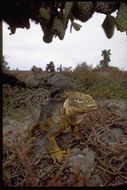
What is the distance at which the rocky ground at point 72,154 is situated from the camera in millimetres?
1165

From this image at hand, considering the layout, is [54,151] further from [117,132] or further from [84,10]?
[84,10]

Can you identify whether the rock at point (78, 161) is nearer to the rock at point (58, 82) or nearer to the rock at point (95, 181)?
the rock at point (95, 181)

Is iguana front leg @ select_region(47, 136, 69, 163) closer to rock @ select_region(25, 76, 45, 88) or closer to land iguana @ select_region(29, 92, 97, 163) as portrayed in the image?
land iguana @ select_region(29, 92, 97, 163)

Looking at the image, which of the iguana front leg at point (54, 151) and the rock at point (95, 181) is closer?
the rock at point (95, 181)

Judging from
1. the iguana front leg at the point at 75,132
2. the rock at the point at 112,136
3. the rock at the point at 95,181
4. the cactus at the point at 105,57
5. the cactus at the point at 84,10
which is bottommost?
the rock at the point at 95,181

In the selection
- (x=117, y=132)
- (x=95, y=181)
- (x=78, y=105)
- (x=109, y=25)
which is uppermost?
(x=109, y=25)

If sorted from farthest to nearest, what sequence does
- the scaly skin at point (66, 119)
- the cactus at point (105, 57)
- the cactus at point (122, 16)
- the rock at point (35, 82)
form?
the cactus at point (105, 57), the rock at point (35, 82), the scaly skin at point (66, 119), the cactus at point (122, 16)

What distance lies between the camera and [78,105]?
4.52 feet

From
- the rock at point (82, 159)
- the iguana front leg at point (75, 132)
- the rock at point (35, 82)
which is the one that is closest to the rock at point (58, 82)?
the rock at point (35, 82)

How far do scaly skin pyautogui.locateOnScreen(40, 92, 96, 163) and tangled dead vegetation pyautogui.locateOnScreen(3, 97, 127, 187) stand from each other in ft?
0.15

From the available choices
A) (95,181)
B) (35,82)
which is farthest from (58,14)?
(35,82)

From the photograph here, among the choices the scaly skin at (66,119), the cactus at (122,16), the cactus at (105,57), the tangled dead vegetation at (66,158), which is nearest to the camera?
the tangled dead vegetation at (66,158)

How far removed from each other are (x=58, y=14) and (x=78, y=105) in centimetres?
36

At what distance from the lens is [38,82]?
3.44 metres
